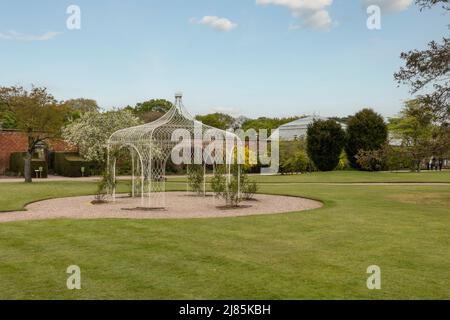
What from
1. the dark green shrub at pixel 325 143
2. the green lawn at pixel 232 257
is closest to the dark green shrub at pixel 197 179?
the green lawn at pixel 232 257

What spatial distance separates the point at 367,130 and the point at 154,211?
25702mm

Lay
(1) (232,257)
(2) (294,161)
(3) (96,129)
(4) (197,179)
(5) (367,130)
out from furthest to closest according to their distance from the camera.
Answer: (2) (294,161) → (5) (367,130) → (3) (96,129) → (4) (197,179) → (1) (232,257)

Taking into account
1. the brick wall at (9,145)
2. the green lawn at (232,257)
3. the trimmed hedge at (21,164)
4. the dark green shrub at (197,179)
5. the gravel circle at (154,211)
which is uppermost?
the brick wall at (9,145)

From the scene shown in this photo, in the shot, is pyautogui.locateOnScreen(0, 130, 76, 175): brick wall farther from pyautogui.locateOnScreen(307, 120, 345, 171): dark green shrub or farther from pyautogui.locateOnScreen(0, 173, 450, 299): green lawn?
pyautogui.locateOnScreen(0, 173, 450, 299): green lawn

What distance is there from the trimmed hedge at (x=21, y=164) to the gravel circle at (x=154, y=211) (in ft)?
56.9

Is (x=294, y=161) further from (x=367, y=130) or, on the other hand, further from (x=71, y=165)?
(x=71, y=165)

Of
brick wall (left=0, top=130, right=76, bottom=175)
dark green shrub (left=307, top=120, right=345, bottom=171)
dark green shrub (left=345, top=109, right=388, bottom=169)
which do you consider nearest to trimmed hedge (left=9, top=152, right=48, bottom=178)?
brick wall (left=0, top=130, right=76, bottom=175)

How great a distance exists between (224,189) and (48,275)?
30.1 ft

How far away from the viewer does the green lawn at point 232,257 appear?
18.8ft

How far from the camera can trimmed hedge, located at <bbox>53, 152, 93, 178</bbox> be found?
33.6m

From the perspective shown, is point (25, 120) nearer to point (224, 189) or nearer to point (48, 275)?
point (224, 189)

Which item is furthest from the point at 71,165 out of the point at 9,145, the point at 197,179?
the point at 197,179

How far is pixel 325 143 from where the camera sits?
36438 mm

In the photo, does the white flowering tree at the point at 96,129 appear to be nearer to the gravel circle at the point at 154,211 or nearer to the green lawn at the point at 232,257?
the gravel circle at the point at 154,211
